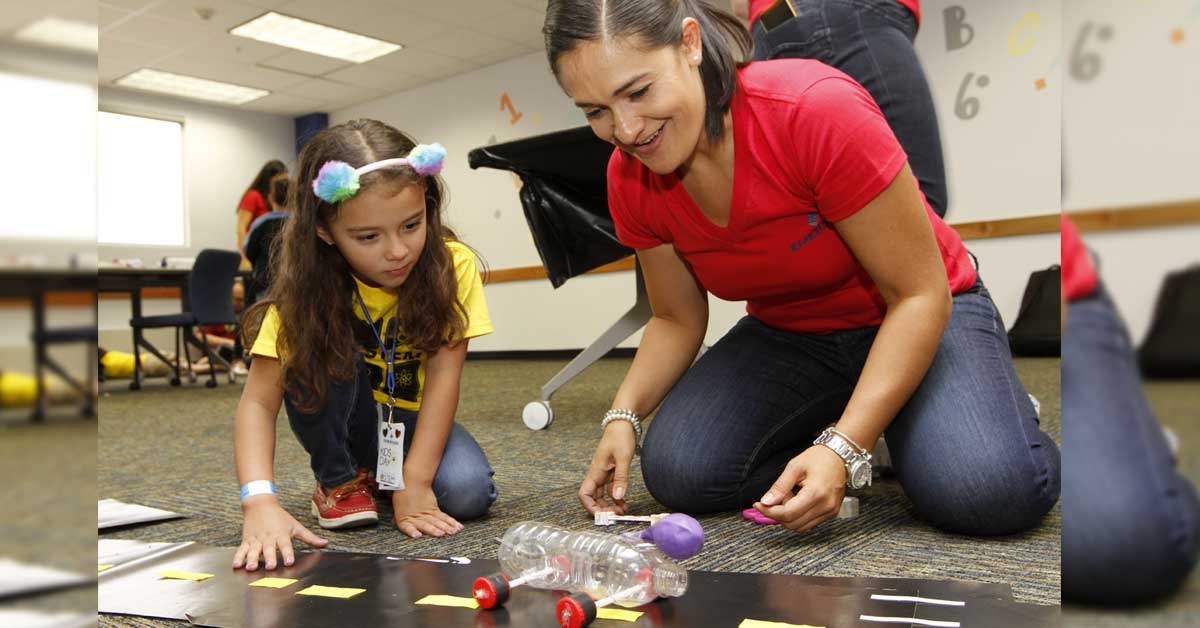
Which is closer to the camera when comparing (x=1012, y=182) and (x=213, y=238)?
(x=1012, y=182)

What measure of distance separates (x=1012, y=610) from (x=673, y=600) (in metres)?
0.28

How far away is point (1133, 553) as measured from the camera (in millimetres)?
147

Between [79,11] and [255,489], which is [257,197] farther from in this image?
[79,11]

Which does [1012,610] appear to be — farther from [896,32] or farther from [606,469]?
[896,32]

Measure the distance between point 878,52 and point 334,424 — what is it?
3.24 feet

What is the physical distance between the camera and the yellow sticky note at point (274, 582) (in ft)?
2.94

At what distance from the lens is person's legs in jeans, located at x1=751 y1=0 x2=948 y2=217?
1366mm

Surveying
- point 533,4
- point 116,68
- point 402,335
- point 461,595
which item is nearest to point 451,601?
point 461,595

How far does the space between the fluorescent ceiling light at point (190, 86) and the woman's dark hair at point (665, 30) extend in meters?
5.92

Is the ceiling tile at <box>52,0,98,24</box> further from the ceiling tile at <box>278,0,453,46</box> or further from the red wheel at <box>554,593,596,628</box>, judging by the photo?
the ceiling tile at <box>278,0,453,46</box>

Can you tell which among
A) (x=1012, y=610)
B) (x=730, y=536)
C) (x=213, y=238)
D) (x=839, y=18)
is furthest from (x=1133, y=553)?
(x=213, y=238)

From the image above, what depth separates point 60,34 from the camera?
0.48 ft

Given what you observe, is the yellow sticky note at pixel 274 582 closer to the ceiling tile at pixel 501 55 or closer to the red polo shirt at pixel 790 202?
the red polo shirt at pixel 790 202

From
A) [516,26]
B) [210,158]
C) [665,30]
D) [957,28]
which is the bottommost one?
[665,30]
